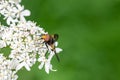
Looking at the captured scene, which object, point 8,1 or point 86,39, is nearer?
point 8,1

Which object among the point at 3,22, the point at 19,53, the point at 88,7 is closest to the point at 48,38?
the point at 19,53

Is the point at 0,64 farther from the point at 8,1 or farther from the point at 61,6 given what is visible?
the point at 61,6

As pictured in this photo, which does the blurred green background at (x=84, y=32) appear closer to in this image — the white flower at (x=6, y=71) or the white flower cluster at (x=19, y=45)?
the white flower cluster at (x=19, y=45)

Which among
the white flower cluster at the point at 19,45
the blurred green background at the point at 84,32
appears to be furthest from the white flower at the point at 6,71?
the blurred green background at the point at 84,32

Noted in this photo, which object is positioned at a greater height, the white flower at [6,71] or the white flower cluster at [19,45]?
the white flower cluster at [19,45]

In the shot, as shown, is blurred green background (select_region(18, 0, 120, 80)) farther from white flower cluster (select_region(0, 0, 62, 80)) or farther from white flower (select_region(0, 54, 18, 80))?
white flower (select_region(0, 54, 18, 80))

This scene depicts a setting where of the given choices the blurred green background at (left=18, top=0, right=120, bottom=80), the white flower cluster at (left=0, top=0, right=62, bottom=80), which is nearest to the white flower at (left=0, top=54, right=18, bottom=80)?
the white flower cluster at (left=0, top=0, right=62, bottom=80)

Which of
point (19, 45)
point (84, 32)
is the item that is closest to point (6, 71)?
point (19, 45)
